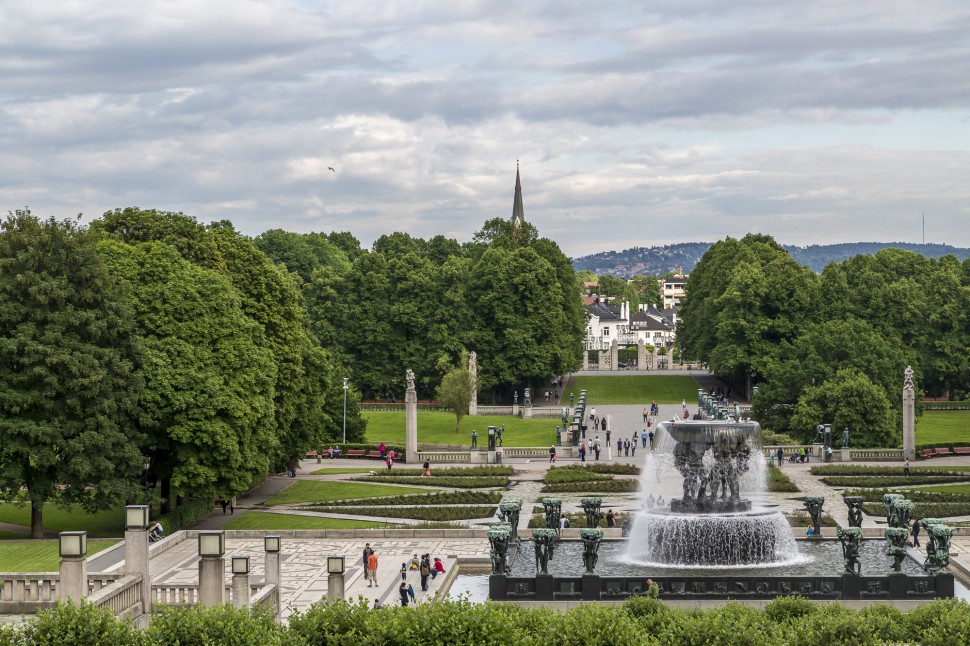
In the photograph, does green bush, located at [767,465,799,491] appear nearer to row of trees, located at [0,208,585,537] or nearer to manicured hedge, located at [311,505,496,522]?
manicured hedge, located at [311,505,496,522]

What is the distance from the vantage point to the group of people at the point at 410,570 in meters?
40.5

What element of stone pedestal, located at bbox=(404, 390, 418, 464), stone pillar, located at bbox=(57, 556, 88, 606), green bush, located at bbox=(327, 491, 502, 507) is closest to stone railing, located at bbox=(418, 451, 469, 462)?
stone pedestal, located at bbox=(404, 390, 418, 464)

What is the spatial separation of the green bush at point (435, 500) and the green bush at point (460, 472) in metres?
7.51

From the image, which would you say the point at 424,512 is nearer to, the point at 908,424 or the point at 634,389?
the point at 908,424

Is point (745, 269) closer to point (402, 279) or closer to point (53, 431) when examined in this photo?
point (402, 279)

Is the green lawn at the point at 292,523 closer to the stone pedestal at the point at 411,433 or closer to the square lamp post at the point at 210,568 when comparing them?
the stone pedestal at the point at 411,433

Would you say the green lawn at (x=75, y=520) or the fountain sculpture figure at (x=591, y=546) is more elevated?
the fountain sculpture figure at (x=591, y=546)

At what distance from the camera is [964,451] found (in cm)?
7800

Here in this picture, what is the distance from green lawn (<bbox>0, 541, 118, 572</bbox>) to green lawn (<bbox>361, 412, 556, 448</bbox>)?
38296 mm

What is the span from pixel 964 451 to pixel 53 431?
52.2m

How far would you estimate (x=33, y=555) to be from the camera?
150 feet

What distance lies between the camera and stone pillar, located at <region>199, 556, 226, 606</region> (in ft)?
101

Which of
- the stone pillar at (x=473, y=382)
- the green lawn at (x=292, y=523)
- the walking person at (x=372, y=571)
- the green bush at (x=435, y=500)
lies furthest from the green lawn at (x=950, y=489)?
the stone pillar at (x=473, y=382)

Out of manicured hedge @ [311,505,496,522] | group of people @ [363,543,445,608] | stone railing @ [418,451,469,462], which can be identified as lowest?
group of people @ [363,543,445,608]
